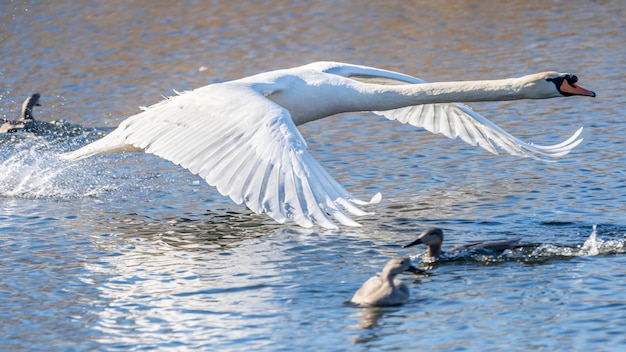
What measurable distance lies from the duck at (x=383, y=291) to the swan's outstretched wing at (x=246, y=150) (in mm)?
392

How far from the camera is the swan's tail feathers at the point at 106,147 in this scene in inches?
388

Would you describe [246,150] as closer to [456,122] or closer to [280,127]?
[280,127]

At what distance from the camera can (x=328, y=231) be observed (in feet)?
30.7

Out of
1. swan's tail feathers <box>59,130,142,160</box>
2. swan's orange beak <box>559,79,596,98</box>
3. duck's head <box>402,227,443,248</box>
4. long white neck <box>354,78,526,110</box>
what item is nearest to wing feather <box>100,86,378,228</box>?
swan's tail feathers <box>59,130,142,160</box>

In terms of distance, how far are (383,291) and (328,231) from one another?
215 cm

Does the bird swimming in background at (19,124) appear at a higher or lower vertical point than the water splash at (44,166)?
Answer: higher

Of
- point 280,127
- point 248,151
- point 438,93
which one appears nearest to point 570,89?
point 438,93

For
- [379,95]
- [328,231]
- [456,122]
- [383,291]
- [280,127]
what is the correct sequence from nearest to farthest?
[383,291], [280,127], [328,231], [379,95], [456,122]

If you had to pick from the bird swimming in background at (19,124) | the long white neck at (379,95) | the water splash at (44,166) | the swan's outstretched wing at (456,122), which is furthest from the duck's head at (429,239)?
the bird swimming in background at (19,124)

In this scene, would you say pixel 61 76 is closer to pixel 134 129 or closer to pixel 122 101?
pixel 122 101

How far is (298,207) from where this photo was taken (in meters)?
7.73

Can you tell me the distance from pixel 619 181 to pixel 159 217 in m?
4.12

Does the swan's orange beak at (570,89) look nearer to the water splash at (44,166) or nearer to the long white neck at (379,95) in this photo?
the long white neck at (379,95)

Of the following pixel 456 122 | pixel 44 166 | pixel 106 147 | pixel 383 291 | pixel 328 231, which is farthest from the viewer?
pixel 44 166
